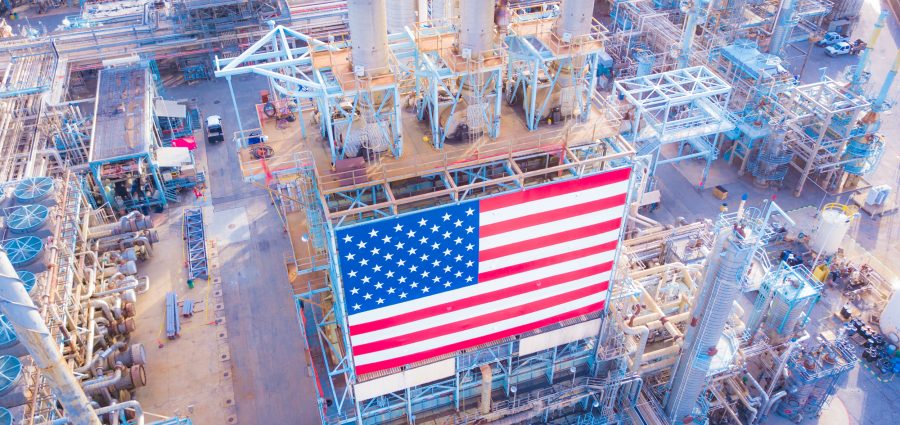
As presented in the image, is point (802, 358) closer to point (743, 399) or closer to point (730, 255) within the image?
point (743, 399)

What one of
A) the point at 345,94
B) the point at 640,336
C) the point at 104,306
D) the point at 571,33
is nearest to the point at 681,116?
the point at 640,336

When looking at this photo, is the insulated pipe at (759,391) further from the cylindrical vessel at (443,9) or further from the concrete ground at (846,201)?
the cylindrical vessel at (443,9)

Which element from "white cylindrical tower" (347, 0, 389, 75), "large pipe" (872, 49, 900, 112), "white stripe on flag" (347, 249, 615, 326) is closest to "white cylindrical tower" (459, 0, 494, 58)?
"white cylindrical tower" (347, 0, 389, 75)

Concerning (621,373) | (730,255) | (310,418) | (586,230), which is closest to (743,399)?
(621,373)

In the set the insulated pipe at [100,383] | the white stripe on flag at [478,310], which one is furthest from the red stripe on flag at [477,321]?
the insulated pipe at [100,383]

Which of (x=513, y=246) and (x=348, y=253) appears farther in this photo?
(x=513, y=246)
